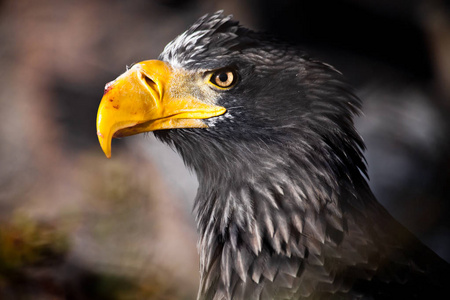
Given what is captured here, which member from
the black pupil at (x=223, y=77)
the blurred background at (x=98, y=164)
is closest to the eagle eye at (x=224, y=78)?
the black pupil at (x=223, y=77)

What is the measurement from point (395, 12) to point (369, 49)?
0.07 m

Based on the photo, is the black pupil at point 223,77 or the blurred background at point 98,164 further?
the black pupil at point 223,77

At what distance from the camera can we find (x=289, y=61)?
114 cm

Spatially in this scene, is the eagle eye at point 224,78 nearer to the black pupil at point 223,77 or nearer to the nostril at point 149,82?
the black pupil at point 223,77

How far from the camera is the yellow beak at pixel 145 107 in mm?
1050

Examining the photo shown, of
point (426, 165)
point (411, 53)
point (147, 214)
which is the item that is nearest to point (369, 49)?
point (411, 53)

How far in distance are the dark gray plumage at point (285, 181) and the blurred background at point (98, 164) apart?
56mm

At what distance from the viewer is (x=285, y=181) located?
3.71 ft

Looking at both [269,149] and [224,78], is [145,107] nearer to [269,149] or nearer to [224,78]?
[224,78]

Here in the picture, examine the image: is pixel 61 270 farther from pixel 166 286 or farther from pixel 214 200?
pixel 214 200

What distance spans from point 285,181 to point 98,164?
0.54 metres

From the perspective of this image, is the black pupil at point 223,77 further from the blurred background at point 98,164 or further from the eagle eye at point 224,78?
the blurred background at point 98,164

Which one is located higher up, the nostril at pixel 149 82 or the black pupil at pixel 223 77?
the black pupil at pixel 223 77

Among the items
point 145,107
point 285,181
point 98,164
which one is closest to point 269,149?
point 285,181
